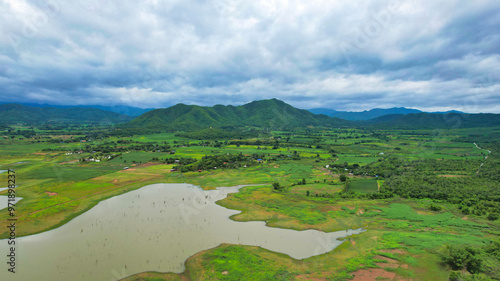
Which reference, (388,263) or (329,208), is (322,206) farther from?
(388,263)

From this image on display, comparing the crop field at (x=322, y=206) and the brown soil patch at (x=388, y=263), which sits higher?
the crop field at (x=322, y=206)

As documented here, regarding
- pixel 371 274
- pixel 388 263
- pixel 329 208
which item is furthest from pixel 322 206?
pixel 371 274

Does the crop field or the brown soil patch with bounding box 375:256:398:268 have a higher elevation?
the crop field

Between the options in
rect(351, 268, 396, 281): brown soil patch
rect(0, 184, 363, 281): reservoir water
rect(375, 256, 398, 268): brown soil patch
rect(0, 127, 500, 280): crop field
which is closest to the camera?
rect(351, 268, 396, 281): brown soil patch

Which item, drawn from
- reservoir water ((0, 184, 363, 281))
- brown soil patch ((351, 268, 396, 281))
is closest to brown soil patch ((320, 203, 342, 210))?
reservoir water ((0, 184, 363, 281))

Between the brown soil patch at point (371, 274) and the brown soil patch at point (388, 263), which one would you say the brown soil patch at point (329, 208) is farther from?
the brown soil patch at point (371, 274)

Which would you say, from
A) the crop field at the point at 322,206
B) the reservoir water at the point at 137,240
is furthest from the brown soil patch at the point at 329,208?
the reservoir water at the point at 137,240

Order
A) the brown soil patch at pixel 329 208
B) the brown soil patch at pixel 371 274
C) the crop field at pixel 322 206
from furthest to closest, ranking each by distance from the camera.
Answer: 1. the brown soil patch at pixel 329 208
2. the crop field at pixel 322 206
3. the brown soil patch at pixel 371 274

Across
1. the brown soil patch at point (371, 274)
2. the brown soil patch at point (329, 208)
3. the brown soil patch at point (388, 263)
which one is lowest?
the brown soil patch at point (371, 274)

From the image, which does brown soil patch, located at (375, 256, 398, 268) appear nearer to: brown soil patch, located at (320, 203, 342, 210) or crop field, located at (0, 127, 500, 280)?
crop field, located at (0, 127, 500, 280)

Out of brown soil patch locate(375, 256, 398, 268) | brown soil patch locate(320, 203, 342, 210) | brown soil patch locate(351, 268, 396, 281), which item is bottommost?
brown soil patch locate(351, 268, 396, 281)
